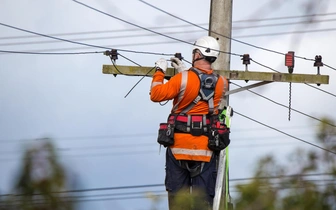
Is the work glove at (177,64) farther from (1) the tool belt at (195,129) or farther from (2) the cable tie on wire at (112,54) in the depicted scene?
(2) the cable tie on wire at (112,54)

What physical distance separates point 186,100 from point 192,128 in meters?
0.23

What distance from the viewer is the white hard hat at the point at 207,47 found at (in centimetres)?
750

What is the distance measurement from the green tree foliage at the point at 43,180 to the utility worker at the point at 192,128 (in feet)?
15.3

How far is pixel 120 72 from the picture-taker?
12484 mm

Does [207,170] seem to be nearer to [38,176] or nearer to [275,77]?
[38,176]

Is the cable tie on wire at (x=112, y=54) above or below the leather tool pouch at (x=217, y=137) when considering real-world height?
above

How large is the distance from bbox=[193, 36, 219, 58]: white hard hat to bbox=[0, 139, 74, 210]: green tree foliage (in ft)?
16.4

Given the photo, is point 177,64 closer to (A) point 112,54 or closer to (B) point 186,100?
(B) point 186,100

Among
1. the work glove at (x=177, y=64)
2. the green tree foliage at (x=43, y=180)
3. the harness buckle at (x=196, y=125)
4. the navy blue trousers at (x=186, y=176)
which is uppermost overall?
the work glove at (x=177, y=64)

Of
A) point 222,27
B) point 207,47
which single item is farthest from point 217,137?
point 222,27

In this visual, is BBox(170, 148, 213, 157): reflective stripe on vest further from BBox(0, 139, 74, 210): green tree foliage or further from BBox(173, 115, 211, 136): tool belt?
BBox(0, 139, 74, 210): green tree foliage

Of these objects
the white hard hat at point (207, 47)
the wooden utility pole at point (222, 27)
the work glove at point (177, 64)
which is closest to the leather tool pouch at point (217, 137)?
the white hard hat at point (207, 47)

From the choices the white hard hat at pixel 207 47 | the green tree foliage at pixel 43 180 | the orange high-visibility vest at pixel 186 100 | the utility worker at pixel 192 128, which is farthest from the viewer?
the white hard hat at pixel 207 47

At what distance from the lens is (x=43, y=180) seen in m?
2.55
